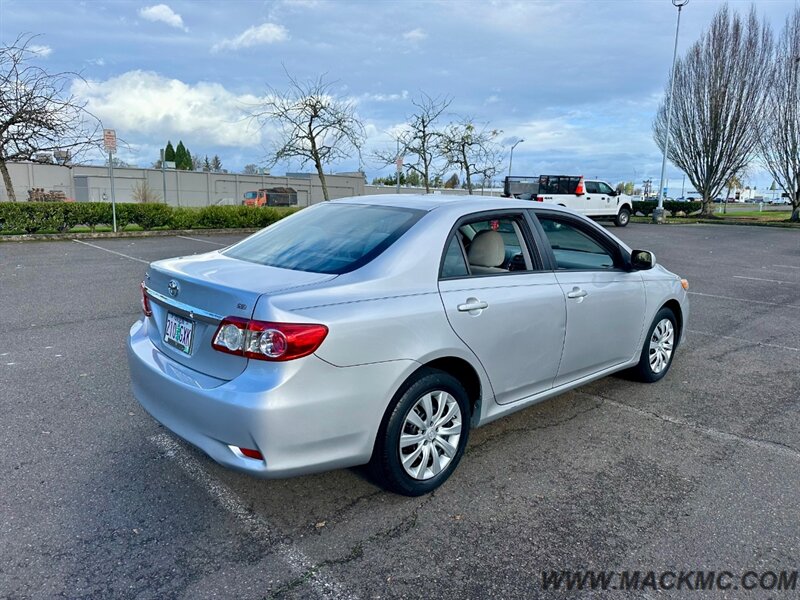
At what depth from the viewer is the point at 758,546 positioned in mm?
2775

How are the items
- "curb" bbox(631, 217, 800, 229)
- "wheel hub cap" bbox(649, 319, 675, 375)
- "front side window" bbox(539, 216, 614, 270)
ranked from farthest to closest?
"curb" bbox(631, 217, 800, 229) → "wheel hub cap" bbox(649, 319, 675, 375) → "front side window" bbox(539, 216, 614, 270)

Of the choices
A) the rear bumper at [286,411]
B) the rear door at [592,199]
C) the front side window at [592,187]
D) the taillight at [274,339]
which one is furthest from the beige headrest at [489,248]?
the front side window at [592,187]

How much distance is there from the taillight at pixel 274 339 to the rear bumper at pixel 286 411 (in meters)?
0.05

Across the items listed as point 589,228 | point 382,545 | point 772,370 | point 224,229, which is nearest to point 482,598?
point 382,545

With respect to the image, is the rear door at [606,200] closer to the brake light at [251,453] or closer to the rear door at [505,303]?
the rear door at [505,303]

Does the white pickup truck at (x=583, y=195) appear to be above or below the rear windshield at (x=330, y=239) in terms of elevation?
above

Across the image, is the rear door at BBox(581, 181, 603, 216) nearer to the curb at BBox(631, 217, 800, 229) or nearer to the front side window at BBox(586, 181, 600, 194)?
the front side window at BBox(586, 181, 600, 194)

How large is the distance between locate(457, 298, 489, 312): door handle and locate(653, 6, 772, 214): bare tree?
3668 centimetres

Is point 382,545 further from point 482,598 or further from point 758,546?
point 758,546

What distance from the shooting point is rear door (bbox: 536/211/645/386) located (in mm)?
3939

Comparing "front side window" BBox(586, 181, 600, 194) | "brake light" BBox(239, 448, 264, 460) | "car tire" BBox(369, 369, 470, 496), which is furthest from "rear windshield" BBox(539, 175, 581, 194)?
"brake light" BBox(239, 448, 264, 460)

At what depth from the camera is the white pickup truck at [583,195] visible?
25.6 metres

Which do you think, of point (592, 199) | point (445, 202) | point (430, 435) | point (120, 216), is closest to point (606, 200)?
point (592, 199)

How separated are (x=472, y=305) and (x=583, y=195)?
24116 millimetres
